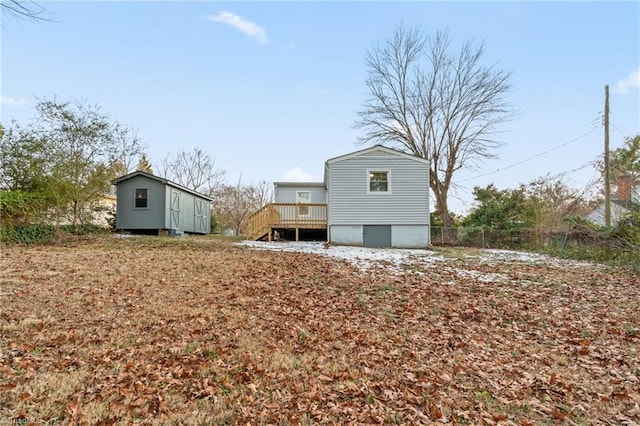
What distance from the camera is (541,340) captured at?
182 inches

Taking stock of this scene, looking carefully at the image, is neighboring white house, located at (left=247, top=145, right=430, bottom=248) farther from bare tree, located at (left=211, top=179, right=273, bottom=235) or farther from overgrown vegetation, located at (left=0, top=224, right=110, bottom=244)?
bare tree, located at (left=211, top=179, right=273, bottom=235)

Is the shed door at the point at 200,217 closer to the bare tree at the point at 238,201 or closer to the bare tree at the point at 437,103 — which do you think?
the bare tree at the point at 238,201

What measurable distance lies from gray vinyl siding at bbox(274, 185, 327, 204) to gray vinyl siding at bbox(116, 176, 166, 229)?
602 cm

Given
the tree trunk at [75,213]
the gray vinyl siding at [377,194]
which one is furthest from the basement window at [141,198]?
the gray vinyl siding at [377,194]

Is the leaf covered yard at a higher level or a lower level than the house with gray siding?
lower

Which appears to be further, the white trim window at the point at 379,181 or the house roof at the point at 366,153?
the white trim window at the point at 379,181

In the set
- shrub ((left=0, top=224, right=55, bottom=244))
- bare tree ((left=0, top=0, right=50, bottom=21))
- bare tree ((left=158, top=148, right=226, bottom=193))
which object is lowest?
shrub ((left=0, top=224, right=55, bottom=244))

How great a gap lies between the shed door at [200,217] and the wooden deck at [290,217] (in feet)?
23.0

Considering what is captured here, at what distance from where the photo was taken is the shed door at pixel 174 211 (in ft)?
57.8

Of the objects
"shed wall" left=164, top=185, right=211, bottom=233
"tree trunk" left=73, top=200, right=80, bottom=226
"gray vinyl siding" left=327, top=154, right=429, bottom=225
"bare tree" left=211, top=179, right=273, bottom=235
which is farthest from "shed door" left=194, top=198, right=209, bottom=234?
"gray vinyl siding" left=327, top=154, right=429, bottom=225

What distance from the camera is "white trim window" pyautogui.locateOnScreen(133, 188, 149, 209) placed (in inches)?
673

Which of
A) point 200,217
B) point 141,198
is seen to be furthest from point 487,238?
point 141,198

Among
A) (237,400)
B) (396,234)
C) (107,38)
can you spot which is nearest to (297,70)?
(107,38)

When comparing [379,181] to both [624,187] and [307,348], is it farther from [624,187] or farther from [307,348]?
[624,187]
